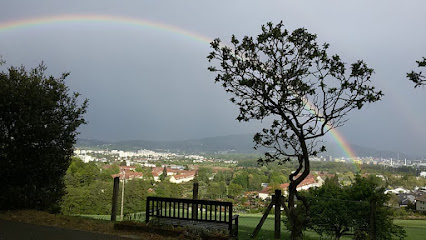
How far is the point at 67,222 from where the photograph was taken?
300 inches

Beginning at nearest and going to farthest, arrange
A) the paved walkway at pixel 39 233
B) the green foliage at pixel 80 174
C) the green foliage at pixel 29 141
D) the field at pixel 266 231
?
the paved walkway at pixel 39 233 → the green foliage at pixel 29 141 → the field at pixel 266 231 → the green foliage at pixel 80 174

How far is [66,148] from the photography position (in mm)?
8914

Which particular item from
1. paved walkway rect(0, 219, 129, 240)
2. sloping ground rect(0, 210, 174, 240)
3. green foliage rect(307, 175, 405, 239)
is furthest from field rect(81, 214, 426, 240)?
paved walkway rect(0, 219, 129, 240)

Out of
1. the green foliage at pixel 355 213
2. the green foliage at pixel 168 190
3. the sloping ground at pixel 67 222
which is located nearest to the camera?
the sloping ground at pixel 67 222

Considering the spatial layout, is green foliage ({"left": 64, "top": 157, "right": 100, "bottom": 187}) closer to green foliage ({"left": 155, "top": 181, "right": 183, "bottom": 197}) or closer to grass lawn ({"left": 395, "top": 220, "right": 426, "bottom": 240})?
green foliage ({"left": 155, "top": 181, "right": 183, "bottom": 197})

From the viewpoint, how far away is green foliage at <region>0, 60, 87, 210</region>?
826cm

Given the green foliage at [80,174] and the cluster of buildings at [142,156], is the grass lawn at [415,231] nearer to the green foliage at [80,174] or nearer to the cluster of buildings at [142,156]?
the green foliage at [80,174]

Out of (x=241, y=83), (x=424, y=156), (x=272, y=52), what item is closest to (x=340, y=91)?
(x=272, y=52)

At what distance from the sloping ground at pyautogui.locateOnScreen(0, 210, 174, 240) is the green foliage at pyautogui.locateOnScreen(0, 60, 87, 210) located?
517 millimetres

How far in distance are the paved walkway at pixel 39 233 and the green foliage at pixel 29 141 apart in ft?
4.53

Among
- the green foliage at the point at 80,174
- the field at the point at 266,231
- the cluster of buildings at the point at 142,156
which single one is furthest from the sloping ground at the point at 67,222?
the cluster of buildings at the point at 142,156

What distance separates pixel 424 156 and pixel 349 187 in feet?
362

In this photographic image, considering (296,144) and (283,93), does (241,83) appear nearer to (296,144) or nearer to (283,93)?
(283,93)

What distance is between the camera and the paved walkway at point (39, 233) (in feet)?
20.5
